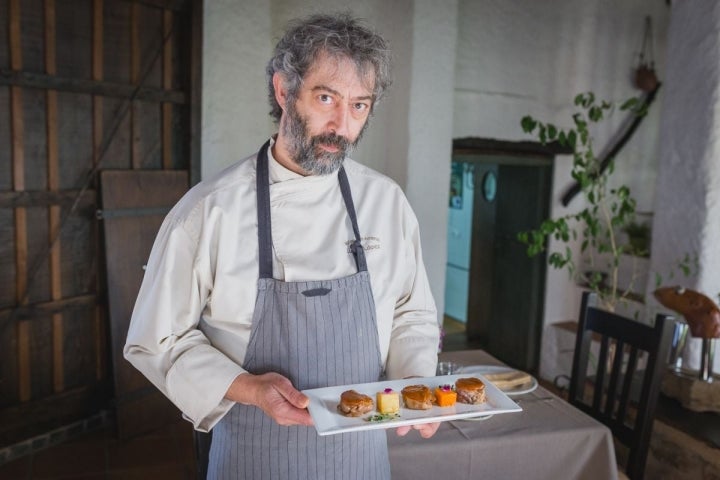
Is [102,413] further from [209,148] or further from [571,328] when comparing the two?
[571,328]

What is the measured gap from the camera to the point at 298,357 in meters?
1.46

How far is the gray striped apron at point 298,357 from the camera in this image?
144 centimetres

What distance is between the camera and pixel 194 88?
140 inches

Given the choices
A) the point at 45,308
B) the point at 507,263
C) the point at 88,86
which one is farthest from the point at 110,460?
the point at 507,263

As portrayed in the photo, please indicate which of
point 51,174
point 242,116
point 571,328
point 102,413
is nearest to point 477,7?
point 242,116

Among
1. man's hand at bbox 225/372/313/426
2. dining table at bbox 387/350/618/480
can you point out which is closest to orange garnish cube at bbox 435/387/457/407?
man's hand at bbox 225/372/313/426

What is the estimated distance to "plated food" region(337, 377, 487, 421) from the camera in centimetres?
138

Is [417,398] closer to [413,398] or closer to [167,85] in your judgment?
[413,398]

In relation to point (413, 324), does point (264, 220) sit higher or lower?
higher

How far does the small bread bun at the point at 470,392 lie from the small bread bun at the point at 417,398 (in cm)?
8

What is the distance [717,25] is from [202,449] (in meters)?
3.44

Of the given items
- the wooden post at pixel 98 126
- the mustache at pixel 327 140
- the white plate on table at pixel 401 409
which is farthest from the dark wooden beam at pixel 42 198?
the white plate on table at pixel 401 409

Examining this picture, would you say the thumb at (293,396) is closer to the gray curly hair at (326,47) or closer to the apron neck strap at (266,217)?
the apron neck strap at (266,217)

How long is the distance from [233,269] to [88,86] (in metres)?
2.26
